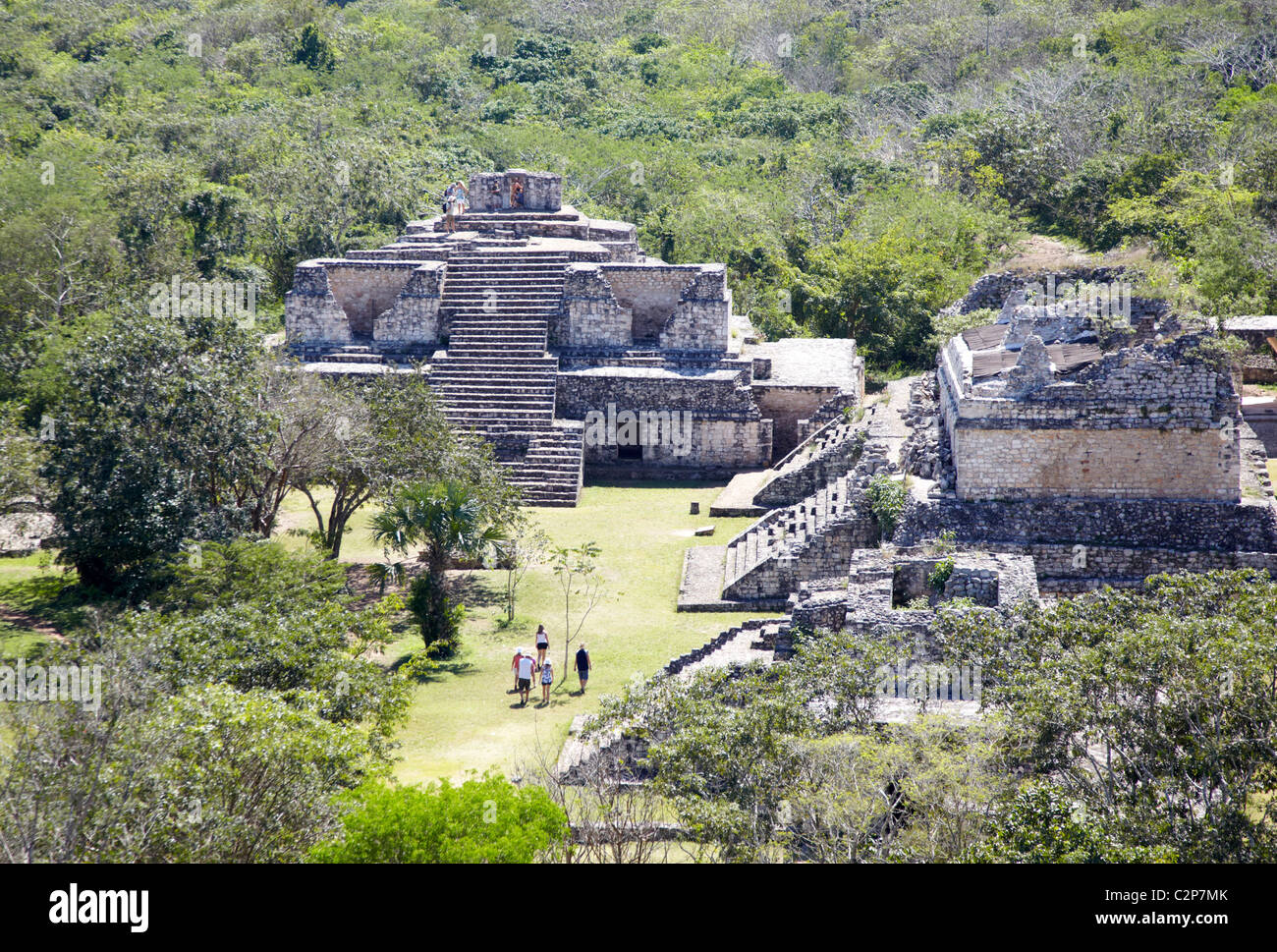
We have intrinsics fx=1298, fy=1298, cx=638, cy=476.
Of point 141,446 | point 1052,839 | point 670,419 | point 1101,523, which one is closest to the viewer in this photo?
point 1052,839

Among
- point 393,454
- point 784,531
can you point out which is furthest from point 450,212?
point 784,531

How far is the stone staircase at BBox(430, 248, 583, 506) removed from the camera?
27125 mm

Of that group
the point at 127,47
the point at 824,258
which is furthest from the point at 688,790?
the point at 127,47

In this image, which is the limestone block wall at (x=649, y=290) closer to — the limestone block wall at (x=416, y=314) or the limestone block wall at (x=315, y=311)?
the limestone block wall at (x=416, y=314)

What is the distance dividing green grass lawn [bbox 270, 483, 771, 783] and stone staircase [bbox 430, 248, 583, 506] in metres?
1.05

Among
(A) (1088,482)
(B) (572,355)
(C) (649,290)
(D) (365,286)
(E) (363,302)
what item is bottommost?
(A) (1088,482)

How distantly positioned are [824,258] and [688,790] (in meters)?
26.3

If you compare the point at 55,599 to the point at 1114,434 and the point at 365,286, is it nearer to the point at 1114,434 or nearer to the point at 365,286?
the point at 365,286

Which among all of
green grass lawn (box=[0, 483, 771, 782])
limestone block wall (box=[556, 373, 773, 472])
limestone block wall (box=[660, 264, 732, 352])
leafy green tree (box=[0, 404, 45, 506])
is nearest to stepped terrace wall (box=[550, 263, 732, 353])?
limestone block wall (box=[660, 264, 732, 352])

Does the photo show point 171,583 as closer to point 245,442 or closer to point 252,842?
point 245,442

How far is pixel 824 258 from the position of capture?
36.6 m

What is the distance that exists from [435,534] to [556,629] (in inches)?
97.6

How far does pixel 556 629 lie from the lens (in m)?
20.0

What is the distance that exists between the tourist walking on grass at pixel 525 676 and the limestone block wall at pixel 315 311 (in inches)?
600
